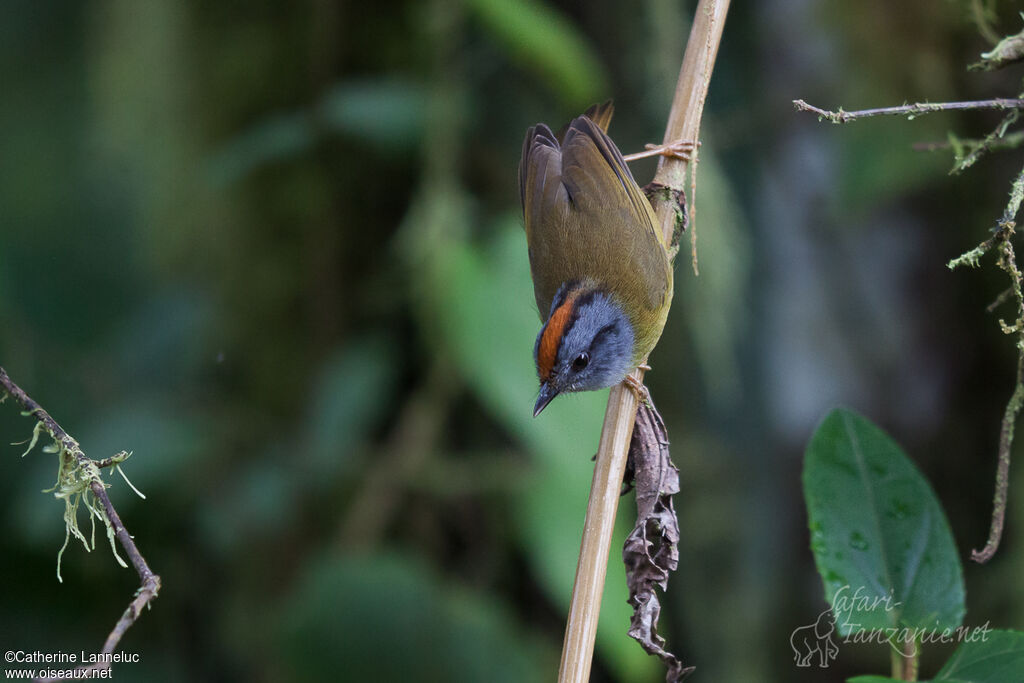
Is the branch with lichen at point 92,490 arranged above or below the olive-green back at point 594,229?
below

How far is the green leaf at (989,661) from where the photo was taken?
1005 mm

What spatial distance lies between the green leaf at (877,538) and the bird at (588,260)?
42.7 inches

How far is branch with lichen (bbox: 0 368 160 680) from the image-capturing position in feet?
2.89

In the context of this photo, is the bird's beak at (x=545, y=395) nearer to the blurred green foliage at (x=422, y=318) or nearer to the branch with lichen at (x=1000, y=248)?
the blurred green foliage at (x=422, y=318)

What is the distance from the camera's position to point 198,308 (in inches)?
145

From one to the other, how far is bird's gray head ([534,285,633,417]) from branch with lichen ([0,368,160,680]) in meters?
1.22

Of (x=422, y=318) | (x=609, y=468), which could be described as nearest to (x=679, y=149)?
(x=609, y=468)

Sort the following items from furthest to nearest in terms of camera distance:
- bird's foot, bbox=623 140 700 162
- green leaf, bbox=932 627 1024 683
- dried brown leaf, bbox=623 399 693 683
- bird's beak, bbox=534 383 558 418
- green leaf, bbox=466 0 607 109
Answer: green leaf, bbox=466 0 607 109 → bird's beak, bbox=534 383 558 418 → bird's foot, bbox=623 140 700 162 → dried brown leaf, bbox=623 399 693 683 → green leaf, bbox=932 627 1024 683

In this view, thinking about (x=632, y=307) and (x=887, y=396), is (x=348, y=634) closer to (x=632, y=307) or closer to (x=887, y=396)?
(x=632, y=307)

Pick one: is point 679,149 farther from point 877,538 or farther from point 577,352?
point 877,538

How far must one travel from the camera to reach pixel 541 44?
104 inches

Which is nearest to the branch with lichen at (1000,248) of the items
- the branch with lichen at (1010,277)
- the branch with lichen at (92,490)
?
the branch with lichen at (1010,277)

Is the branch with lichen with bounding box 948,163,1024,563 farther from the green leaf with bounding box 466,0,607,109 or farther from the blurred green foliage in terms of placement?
the green leaf with bounding box 466,0,607,109

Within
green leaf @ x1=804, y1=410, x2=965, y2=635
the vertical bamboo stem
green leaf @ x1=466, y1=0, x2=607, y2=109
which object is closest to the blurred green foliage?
green leaf @ x1=466, y1=0, x2=607, y2=109
